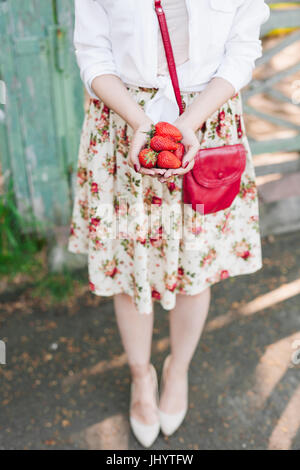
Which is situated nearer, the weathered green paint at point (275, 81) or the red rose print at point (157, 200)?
the red rose print at point (157, 200)

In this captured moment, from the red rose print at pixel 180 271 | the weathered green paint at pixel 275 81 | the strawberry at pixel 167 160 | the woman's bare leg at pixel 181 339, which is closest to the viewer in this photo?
the strawberry at pixel 167 160

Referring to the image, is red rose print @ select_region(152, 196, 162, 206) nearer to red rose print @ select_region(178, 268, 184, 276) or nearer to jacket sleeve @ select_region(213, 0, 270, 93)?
red rose print @ select_region(178, 268, 184, 276)

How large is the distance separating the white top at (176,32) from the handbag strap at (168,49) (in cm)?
4

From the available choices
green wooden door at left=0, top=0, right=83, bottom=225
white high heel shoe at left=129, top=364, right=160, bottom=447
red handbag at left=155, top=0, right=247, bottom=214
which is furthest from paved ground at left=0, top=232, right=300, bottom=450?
red handbag at left=155, top=0, right=247, bottom=214

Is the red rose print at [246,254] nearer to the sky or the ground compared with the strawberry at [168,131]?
nearer to the ground

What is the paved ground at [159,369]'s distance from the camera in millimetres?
1713

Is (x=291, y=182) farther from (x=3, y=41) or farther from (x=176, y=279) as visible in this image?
(x=3, y=41)

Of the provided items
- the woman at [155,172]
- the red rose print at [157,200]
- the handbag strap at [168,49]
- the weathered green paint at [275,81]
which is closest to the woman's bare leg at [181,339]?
the woman at [155,172]

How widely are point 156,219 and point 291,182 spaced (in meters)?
1.51

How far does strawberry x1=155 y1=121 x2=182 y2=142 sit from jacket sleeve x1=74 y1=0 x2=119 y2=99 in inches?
9.5

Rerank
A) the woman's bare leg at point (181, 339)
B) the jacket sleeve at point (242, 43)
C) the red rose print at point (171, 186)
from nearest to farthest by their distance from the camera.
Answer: the jacket sleeve at point (242, 43) → the red rose print at point (171, 186) → the woman's bare leg at point (181, 339)

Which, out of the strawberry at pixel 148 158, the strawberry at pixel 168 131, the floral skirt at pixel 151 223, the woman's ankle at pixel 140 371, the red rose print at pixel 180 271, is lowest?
the woman's ankle at pixel 140 371

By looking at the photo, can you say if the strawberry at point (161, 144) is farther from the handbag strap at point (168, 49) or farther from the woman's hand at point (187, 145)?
the handbag strap at point (168, 49)

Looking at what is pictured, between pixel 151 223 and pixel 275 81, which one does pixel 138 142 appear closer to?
pixel 151 223
